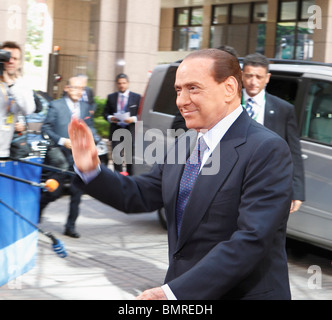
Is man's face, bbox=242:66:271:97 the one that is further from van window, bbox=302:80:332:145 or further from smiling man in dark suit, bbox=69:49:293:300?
smiling man in dark suit, bbox=69:49:293:300

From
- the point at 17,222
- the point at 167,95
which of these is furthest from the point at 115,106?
the point at 17,222

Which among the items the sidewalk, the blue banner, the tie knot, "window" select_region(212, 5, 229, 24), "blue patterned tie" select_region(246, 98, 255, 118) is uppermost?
"window" select_region(212, 5, 229, 24)

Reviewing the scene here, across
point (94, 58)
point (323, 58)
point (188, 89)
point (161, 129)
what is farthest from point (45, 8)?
point (188, 89)

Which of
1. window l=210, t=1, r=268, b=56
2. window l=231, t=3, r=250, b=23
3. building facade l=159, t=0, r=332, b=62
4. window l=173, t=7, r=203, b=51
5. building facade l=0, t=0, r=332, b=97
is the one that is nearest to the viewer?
building facade l=0, t=0, r=332, b=97

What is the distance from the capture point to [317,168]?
7078mm

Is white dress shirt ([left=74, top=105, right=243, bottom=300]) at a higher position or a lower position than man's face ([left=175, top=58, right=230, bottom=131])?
lower

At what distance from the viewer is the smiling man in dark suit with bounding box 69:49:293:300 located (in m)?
2.17

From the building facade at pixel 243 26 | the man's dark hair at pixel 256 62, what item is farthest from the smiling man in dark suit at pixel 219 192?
the building facade at pixel 243 26

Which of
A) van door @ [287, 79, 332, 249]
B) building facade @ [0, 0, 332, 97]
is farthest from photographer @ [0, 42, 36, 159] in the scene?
building facade @ [0, 0, 332, 97]

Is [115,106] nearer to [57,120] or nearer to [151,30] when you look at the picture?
[57,120]

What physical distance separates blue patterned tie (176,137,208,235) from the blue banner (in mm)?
3656

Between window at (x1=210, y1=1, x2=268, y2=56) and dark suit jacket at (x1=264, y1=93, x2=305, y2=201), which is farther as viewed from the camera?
window at (x1=210, y1=1, x2=268, y2=56)

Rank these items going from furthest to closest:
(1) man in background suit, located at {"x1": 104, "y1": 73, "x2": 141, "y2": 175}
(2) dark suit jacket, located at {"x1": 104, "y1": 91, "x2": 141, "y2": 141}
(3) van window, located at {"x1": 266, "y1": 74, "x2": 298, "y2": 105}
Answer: (2) dark suit jacket, located at {"x1": 104, "y1": 91, "x2": 141, "y2": 141} → (1) man in background suit, located at {"x1": 104, "y1": 73, "x2": 141, "y2": 175} → (3) van window, located at {"x1": 266, "y1": 74, "x2": 298, "y2": 105}

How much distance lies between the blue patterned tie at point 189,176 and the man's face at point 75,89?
5943 mm
